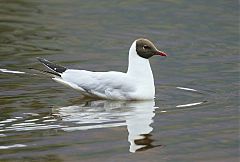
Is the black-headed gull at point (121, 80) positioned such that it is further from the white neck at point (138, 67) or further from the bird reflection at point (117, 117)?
the bird reflection at point (117, 117)

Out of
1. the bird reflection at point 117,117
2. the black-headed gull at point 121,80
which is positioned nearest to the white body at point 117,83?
the black-headed gull at point 121,80

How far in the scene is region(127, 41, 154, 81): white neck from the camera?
38.0 ft

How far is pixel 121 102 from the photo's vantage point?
11.3 meters

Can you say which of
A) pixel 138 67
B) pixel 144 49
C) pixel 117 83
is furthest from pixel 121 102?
pixel 144 49

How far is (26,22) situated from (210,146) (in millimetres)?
10737

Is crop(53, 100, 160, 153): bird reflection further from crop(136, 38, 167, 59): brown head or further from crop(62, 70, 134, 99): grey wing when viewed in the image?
crop(136, 38, 167, 59): brown head

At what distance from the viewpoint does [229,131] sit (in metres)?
9.61

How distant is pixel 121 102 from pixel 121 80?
0.30 m

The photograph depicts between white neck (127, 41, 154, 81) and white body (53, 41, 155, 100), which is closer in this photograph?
white body (53, 41, 155, 100)

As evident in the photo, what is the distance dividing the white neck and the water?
0.38 meters

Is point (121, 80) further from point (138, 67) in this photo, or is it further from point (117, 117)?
point (117, 117)

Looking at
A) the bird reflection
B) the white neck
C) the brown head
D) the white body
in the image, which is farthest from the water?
the brown head

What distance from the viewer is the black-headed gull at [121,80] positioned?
1136 cm

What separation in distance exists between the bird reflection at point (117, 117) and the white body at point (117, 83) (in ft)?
0.36
